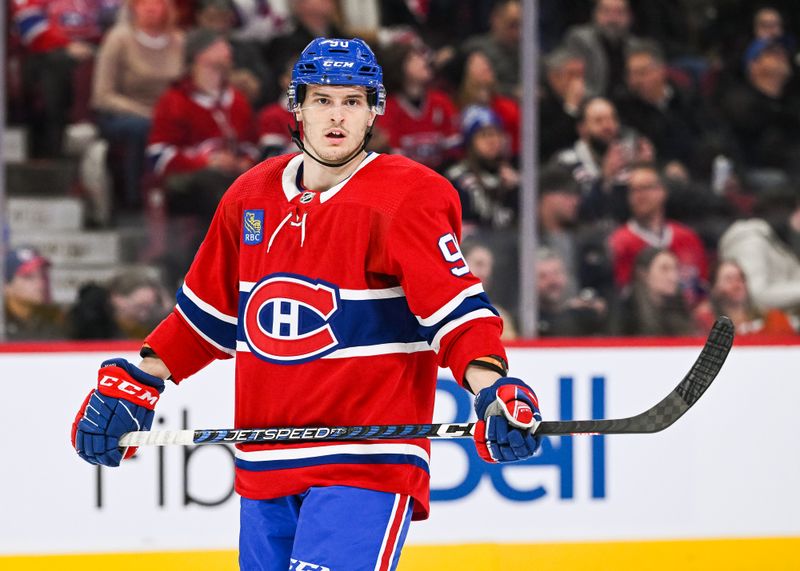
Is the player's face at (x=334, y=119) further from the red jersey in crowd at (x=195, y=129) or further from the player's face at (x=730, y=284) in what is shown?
the player's face at (x=730, y=284)

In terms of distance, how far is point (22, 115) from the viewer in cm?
427

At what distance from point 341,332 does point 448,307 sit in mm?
174

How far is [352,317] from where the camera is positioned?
82.7 inches

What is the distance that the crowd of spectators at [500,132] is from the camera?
427 centimetres

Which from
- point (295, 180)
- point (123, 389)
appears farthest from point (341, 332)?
point (123, 389)

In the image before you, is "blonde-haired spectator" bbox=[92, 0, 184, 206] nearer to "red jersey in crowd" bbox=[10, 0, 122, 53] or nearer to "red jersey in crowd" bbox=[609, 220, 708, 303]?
"red jersey in crowd" bbox=[10, 0, 122, 53]

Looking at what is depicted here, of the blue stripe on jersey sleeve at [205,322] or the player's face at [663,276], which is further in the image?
the player's face at [663,276]

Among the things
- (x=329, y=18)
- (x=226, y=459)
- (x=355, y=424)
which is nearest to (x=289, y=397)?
(x=355, y=424)

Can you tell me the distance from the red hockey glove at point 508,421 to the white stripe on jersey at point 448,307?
14cm

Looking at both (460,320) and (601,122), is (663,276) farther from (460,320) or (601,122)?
(460,320)

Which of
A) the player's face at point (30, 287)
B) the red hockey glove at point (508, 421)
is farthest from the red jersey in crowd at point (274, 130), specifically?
the red hockey glove at point (508, 421)

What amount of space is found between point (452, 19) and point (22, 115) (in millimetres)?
1527

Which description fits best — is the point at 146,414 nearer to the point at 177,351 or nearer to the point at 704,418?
the point at 177,351

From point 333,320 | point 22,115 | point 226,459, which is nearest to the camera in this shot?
point 333,320
